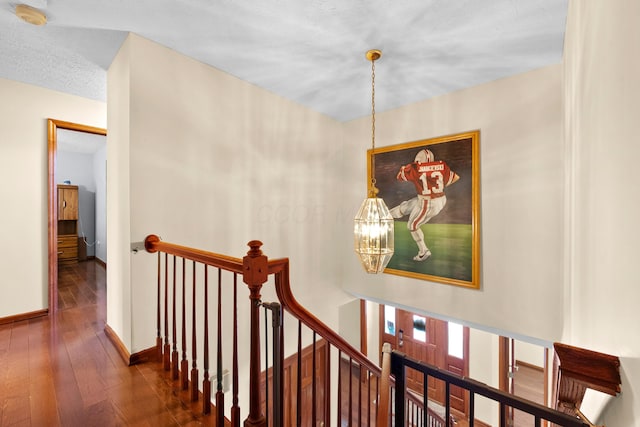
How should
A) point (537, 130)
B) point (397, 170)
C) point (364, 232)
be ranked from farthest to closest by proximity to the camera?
point (397, 170) → point (537, 130) → point (364, 232)

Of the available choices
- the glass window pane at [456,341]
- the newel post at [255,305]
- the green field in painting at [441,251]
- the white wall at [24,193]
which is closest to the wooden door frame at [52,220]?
the white wall at [24,193]

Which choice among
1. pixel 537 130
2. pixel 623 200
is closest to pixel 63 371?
pixel 623 200

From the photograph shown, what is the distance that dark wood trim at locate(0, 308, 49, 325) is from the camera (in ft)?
8.41

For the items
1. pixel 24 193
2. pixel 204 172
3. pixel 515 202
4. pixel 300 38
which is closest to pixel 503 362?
pixel 515 202

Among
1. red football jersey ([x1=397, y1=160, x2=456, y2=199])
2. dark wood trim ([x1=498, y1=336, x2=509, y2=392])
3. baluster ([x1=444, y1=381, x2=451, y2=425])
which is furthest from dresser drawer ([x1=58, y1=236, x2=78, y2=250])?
dark wood trim ([x1=498, y1=336, x2=509, y2=392])

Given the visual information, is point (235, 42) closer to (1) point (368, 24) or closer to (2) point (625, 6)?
→ (1) point (368, 24)

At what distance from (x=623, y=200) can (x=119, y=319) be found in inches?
117

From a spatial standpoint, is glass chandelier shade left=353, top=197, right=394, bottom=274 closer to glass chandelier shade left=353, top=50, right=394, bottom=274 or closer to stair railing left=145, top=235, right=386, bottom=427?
glass chandelier shade left=353, top=50, right=394, bottom=274

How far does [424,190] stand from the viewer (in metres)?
3.52

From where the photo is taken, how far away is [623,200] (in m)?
0.79

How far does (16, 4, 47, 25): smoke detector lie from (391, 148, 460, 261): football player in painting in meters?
3.56

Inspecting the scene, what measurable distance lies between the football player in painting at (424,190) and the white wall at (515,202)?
0.34m

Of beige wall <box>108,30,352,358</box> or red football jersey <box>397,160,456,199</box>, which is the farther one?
red football jersey <box>397,160,456,199</box>

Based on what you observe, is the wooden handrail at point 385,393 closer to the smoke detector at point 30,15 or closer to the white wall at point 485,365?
the smoke detector at point 30,15
